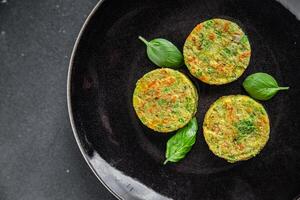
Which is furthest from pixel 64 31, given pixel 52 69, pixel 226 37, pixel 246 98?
pixel 246 98

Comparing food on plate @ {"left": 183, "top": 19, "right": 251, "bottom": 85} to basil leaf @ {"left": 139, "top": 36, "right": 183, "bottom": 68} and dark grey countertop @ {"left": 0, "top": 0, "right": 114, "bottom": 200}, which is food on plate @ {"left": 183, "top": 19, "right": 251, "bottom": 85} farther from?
dark grey countertop @ {"left": 0, "top": 0, "right": 114, "bottom": 200}

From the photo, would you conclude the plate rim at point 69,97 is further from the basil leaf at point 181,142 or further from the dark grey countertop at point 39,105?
the basil leaf at point 181,142

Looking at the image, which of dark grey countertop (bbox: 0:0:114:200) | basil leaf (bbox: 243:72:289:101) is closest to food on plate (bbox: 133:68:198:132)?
basil leaf (bbox: 243:72:289:101)

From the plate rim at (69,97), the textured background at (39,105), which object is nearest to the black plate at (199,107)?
the plate rim at (69,97)

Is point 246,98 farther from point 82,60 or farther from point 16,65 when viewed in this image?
point 16,65

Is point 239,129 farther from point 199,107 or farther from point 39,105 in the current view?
point 39,105
